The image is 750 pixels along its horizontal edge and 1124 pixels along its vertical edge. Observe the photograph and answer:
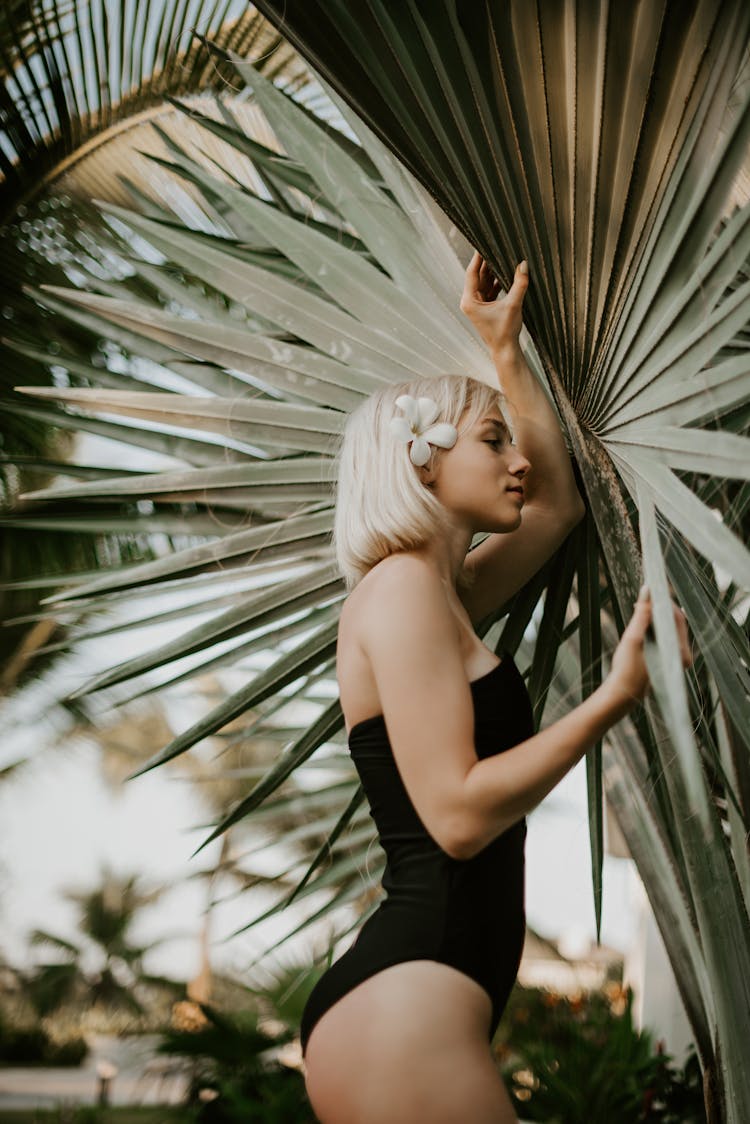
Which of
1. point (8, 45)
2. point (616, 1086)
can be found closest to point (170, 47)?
point (8, 45)

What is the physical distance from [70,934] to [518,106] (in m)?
30.5

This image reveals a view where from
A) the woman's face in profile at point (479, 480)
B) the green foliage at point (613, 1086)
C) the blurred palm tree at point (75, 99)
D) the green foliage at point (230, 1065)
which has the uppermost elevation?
the blurred palm tree at point (75, 99)

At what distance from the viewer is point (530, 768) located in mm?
1259

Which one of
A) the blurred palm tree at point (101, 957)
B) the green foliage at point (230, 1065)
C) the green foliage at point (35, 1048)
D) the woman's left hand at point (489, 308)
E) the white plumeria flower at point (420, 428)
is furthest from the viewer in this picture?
the blurred palm tree at point (101, 957)

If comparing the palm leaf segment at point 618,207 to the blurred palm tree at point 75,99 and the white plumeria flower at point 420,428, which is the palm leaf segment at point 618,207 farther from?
the blurred palm tree at point 75,99

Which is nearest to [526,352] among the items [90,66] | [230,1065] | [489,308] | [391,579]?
[489,308]

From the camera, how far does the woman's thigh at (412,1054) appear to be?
1229mm

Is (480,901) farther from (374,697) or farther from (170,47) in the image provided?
(170,47)

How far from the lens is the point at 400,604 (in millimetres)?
1401

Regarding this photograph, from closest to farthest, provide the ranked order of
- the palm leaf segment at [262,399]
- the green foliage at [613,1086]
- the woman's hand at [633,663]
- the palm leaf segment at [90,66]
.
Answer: the woman's hand at [633,663], the palm leaf segment at [262,399], the palm leaf segment at [90,66], the green foliage at [613,1086]

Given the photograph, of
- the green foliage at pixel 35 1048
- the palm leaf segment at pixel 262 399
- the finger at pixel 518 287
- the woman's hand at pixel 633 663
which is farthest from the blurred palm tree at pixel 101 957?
the woman's hand at pixel 633 663

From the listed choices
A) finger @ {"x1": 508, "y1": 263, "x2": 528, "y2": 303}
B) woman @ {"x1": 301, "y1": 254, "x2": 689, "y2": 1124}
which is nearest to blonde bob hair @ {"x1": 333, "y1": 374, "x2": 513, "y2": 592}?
woman @ {"x1": 301, "y1": 254, "x2": 689, "y2": 1124}

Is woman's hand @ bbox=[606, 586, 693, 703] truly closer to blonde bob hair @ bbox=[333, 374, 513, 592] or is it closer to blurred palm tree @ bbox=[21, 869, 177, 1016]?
blonde bob hair @ bbox=[333, 374, 513, 592]

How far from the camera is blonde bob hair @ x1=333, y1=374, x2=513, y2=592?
1.51 meters
